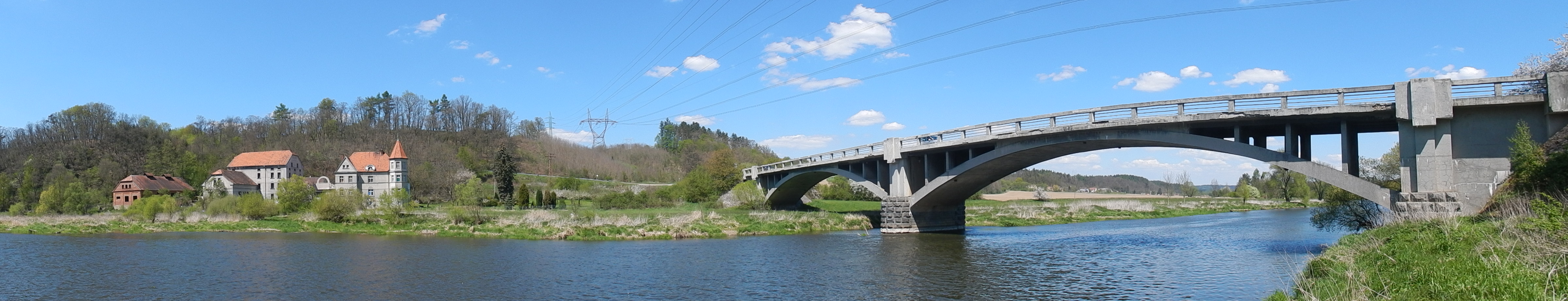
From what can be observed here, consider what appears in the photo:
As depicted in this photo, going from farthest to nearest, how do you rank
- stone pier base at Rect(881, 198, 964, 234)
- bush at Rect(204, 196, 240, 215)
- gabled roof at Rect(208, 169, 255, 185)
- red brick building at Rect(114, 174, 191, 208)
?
gabled roof at Rect(208, 169, 255, 185) < red brick building at Rect(114, 174, 191, 208) < bush at Rect(204, 196, 240, 215) < stone pier base at Rect(881, 198, 964, 234)

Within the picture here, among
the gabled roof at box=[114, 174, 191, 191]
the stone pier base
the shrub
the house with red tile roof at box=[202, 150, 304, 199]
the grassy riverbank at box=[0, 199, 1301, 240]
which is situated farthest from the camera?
the house with red tile roof at box=[202, 150, 304, 199]

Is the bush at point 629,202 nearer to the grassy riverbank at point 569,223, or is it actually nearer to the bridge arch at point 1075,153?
the grassy riverbank at point 569,223

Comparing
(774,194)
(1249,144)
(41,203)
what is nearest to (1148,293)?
(1249,144)

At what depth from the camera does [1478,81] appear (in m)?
20.6

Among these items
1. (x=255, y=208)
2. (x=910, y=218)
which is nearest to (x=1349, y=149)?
(x=910, y=218)

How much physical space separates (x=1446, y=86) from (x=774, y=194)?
144 feet

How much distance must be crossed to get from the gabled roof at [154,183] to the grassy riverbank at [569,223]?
601 inches

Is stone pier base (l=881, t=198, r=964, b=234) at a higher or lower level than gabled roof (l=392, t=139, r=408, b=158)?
lower

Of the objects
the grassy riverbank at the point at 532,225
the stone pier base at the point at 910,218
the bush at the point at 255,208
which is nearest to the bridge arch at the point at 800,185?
the stone pier base at the point at 910,218

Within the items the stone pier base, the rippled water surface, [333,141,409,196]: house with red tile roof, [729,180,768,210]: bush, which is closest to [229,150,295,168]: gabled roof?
[333,141,409,196]: house with red tile roof

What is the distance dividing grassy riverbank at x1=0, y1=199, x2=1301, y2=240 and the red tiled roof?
24167 mm

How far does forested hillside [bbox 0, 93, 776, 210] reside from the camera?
8644 centimetres

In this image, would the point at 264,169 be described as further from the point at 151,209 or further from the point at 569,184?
the point at 151,209

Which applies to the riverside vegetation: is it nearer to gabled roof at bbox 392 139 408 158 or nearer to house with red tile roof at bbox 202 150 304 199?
gabled roof at bbox 392 139 408 158
